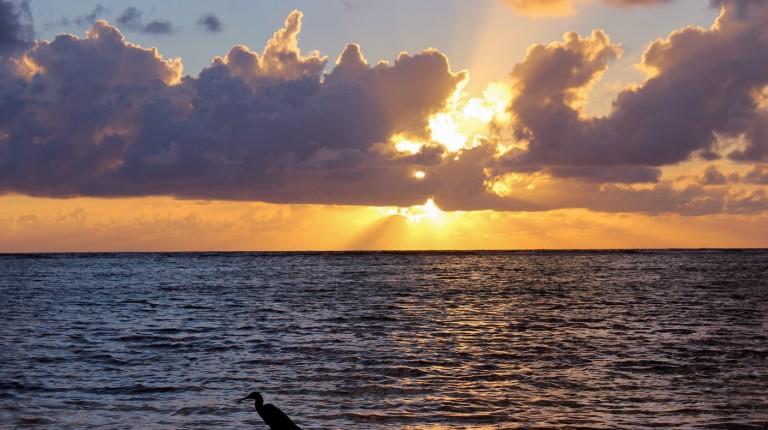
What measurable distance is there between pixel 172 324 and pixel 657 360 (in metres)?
31.6

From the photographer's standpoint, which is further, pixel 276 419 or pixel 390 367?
pixel 390 367

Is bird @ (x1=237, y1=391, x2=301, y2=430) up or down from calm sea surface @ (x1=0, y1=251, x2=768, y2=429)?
up

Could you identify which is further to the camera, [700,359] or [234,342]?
[234,342]

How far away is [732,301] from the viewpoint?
243 feet

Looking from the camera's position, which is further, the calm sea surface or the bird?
the calm sea surface

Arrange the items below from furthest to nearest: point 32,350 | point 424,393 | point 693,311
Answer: point 693,311
point 32,350
point 424,393

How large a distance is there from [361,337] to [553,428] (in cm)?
2285

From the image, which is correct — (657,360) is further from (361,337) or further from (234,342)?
(234,342)

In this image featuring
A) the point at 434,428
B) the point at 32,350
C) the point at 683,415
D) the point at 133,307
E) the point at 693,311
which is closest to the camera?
the point at 434,428

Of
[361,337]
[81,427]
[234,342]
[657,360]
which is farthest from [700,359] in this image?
[81,427]

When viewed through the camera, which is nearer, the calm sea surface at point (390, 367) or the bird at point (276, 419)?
the bird at point (276, 419)

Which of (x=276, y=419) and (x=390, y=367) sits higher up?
(x=276, y=419)

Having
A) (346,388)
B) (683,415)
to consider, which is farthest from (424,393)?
(683,415)

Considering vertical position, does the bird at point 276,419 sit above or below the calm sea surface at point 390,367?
above
